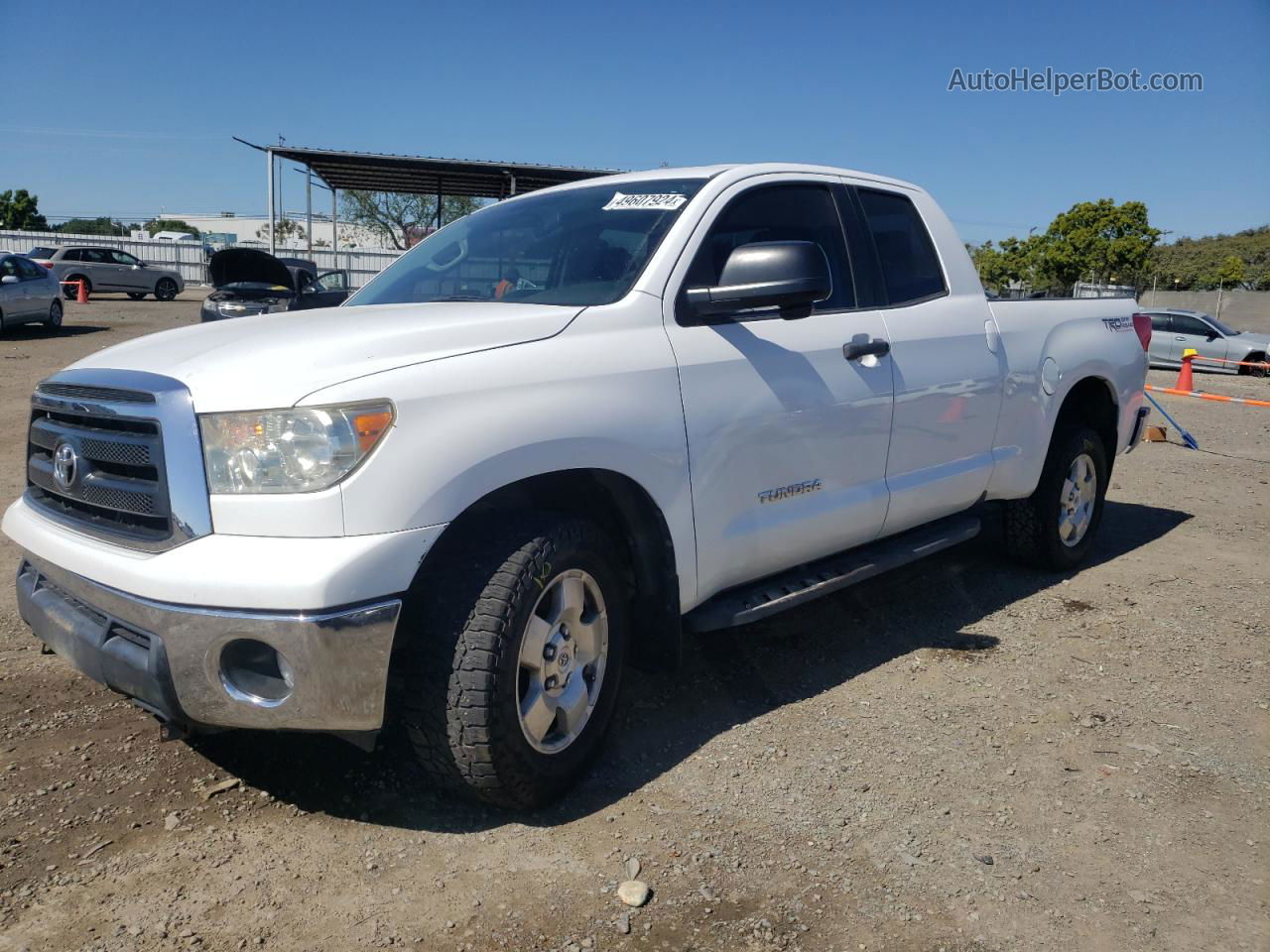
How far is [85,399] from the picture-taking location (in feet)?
8.91

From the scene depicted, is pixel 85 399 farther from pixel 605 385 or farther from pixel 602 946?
pixel 602 946

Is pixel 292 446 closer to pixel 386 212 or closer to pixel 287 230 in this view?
pixel 386 212

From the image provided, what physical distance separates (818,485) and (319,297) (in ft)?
8.18

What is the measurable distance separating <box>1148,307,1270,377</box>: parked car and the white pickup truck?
63.1 feet

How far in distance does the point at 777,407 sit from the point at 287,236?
270ft

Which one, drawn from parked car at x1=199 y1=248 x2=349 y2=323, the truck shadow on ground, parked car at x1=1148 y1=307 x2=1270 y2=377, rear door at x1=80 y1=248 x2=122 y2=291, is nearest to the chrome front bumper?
the truck shadow on ground

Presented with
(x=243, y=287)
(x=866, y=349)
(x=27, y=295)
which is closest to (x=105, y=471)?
(x=866, y=349)

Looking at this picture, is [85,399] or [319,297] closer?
[85,399]

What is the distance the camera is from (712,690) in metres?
3.83

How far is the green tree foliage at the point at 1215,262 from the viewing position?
168ft

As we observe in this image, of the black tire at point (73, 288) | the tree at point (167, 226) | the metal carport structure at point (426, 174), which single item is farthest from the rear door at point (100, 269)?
the tree at point (167, 226)

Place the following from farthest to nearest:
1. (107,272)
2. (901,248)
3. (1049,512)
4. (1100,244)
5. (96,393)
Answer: (1100,244) → (107,272) → (1049,512) → (901,248) → (96,393)

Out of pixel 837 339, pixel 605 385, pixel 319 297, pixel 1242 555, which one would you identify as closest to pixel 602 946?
pixel 605 385

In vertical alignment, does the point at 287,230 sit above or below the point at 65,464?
above
